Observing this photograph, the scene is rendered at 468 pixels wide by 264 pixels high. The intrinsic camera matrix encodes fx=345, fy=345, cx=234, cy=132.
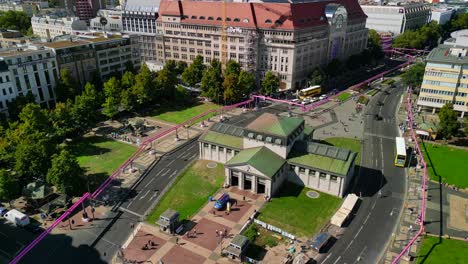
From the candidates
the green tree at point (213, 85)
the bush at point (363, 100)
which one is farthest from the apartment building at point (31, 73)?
the bush at point (363, 100)

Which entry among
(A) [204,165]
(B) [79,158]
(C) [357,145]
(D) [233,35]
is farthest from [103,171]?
(D) [233,35]

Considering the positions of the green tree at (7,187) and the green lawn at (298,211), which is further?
the green tree at (7,187)

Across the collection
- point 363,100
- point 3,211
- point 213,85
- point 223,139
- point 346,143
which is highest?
point 213,85

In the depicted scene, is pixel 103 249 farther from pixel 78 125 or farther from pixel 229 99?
pixel 229 99

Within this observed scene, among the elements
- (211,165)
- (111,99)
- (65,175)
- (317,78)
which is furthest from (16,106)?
(317,78)

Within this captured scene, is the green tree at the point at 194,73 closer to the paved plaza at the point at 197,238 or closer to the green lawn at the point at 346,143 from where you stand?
the green lawn at the point at 346,143

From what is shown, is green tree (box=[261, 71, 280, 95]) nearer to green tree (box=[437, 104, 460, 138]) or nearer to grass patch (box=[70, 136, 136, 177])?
green tree (box=[437, 104, 460, 138])

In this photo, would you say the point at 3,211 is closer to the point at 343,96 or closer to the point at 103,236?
the point at 103,236
